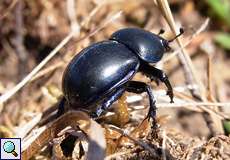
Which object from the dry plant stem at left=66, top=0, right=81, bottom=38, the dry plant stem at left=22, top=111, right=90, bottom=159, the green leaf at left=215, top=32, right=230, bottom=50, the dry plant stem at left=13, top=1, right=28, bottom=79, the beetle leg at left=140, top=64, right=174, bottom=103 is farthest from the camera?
the green leaf at left=215, top=32, right=230, bottom=50

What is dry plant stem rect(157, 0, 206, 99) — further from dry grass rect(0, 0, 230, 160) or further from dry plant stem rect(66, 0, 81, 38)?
dry plant stem rect(66, 0, 81, 38)

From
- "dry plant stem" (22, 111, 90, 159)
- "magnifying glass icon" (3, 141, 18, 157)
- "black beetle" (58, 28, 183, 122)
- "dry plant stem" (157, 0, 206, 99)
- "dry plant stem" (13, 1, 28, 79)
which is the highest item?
"dry plant stem" (13, 1, 28, 79)

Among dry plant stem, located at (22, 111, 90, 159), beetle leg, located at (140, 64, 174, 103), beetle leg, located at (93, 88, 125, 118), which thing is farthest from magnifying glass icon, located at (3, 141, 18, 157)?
beetle leg, located at (140, 64, 174, 103)

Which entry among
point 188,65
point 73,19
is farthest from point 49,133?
point 73,19

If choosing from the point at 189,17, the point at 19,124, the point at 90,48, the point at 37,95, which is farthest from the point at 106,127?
the point at 189,17

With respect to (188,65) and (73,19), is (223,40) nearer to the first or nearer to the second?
(188,65)

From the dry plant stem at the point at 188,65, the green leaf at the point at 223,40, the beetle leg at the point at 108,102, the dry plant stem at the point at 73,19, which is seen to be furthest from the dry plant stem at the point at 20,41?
the green leaf at the point at 223,40

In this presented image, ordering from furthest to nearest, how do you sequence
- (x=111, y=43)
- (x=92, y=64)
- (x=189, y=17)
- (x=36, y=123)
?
(x=189, y=17) < (x=36, y=123) < (x=111, y=43) < (x=92, y=64)

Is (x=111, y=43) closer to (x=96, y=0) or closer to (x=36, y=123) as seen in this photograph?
(x=36, y=123)
